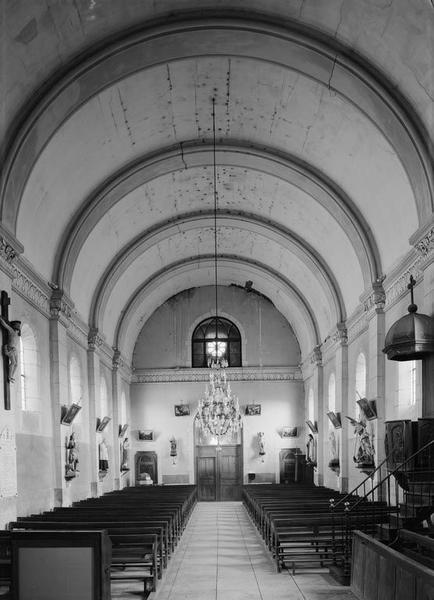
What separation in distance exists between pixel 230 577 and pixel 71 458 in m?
6.96

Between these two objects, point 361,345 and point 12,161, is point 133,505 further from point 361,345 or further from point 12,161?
point 12,161

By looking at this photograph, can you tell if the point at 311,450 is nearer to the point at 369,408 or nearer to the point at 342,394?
the point at 342,394

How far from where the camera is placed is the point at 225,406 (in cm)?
2088

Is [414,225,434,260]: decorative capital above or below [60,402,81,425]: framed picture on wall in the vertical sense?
above

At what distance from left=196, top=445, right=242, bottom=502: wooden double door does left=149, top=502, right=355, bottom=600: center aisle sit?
12.4 meters

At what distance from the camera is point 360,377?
20.3m

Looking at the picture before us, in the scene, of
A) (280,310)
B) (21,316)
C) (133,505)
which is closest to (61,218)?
(21,316)

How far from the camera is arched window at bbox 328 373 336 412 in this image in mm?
24425

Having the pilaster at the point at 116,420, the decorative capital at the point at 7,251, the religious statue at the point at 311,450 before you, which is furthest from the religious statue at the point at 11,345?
the religious statue at the point at 311,450

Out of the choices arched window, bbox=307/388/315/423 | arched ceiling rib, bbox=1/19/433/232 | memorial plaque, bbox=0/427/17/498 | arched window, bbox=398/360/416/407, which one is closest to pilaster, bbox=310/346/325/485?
arched window, bbox=307/388/315/423

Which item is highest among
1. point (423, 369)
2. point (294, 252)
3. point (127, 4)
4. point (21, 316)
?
point (127, 4)

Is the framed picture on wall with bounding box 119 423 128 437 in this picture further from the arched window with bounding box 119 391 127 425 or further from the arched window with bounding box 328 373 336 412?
the arched window with bounding box 328 373 336 412

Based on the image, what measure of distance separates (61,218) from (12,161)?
4373 mm

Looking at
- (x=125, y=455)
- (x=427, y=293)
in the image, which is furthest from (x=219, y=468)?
(x=427, y=293)
